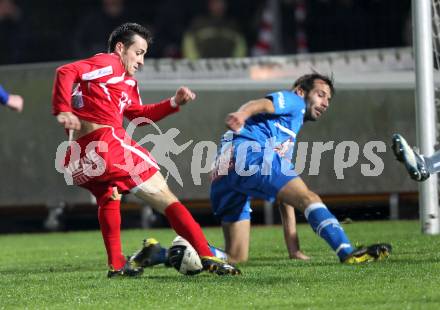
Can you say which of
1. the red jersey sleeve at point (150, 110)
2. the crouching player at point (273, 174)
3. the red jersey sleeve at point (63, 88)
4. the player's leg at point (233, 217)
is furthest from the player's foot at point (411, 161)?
the red jersey sleeve at point (63, 88)

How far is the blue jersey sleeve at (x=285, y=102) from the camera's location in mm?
8539

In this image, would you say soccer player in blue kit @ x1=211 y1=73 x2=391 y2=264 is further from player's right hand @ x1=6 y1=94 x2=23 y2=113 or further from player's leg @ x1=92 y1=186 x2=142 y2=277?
player's right hand @ x1=6 y1=94 x2=23 y2=113

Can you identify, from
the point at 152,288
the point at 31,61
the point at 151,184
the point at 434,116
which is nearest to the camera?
the point at 152,288

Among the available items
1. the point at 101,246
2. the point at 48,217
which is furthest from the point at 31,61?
the point at 101,246

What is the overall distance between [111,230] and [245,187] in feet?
3.29

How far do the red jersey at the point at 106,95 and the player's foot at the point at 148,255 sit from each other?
0.91 m

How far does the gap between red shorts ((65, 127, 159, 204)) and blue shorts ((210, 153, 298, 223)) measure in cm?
71

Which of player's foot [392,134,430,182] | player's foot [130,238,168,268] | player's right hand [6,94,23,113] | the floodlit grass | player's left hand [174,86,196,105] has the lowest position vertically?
the floodlit grass

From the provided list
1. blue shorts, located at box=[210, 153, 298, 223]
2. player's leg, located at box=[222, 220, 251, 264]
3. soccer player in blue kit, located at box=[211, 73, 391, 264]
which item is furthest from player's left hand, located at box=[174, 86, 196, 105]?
player's leg, located at box=[222, 220, 251, 264]

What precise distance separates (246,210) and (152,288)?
211cm

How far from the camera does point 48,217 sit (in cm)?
1556

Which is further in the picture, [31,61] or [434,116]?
[31,61]

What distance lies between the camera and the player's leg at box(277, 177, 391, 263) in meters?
8.32

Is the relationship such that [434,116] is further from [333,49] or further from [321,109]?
[333,49]
